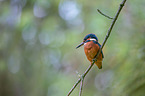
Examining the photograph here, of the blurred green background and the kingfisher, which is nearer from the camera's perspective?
the kingfisher

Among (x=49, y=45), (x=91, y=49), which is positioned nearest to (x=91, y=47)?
(x=91, y=49)

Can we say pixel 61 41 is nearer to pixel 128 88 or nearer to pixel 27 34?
pixel 27 34

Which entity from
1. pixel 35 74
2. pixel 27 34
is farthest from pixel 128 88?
pixel 27 34

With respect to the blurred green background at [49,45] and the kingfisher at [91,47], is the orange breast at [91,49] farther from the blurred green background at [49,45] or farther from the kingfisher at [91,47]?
the blurred green background at [49,45]

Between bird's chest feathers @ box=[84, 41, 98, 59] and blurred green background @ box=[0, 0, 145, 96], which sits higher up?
blurred green background @ box=[0, 0, 145, 96]

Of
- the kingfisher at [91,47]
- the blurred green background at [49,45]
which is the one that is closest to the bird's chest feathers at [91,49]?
the kingfisher at [91,47]

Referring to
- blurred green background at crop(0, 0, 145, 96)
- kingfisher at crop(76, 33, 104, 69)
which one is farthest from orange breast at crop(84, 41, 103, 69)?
blurred green background at crop(0, 0, 145, 96)

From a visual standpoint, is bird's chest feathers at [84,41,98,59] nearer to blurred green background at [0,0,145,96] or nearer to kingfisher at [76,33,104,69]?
kingfisher at [76,33,104,69]

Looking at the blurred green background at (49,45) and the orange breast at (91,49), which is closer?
the orange breast at (91,49)

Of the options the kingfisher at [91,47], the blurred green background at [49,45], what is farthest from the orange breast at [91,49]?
the blurred green background at [49,45]

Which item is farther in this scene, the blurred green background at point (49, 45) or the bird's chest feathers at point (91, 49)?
the blurred green background at point (49, 45)

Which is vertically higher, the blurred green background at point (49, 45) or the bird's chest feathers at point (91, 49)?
the blurred green background at point (49, 45)

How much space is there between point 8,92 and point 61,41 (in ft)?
8.37

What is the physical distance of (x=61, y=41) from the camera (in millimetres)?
8180
